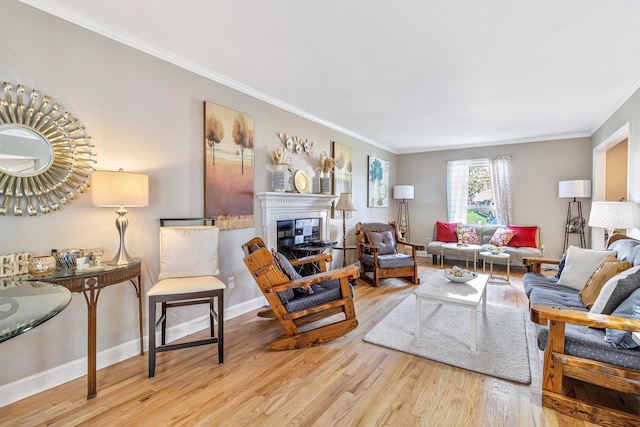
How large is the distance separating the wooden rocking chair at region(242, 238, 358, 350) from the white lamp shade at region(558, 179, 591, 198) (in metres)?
4.71

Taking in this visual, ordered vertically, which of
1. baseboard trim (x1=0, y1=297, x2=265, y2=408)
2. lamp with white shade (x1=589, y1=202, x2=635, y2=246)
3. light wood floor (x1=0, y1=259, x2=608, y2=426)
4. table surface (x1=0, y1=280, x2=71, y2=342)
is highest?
lamp with white shade (x1=589, y1=202, x2=635, y2=246)

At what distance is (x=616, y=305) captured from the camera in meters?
1.90

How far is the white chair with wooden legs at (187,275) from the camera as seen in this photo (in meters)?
2.16

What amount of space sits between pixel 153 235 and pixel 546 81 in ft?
13.3

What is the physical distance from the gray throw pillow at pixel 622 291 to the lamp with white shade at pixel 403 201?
4283mm

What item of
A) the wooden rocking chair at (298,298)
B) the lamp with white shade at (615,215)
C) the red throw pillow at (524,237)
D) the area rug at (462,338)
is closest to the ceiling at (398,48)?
the lamp with white shade at (615,215)

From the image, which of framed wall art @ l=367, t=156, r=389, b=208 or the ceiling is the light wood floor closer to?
the ceiling

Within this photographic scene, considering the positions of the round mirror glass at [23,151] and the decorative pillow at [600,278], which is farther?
the decorative pillow at [600,278]

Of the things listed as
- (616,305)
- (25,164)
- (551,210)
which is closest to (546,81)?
(616,305)

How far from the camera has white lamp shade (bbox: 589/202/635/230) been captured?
9.92 ft

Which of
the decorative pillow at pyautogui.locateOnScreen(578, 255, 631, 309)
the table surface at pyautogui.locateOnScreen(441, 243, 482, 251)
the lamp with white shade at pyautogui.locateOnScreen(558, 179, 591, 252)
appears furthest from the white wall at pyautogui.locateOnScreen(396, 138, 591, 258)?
the decorative pillow at pyautogui.locateOnScreen(578, 255, 631, 309)

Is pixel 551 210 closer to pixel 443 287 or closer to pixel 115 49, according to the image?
pixel 443 287

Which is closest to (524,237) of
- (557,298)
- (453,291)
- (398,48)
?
(557,298)

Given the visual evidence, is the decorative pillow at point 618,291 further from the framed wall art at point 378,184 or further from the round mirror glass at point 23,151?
the framed wall art at point 378,184
